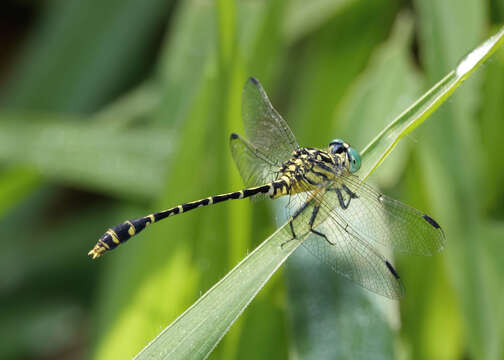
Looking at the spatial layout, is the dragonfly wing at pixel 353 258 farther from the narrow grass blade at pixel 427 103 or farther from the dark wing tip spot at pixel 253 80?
the dark wing tip spot at pixel 253 80

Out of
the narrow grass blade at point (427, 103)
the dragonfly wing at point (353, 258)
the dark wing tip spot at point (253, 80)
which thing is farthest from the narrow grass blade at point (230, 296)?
the dark wing tip spot at point (253, 80)

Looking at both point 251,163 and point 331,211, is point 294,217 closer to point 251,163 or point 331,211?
point 331,211

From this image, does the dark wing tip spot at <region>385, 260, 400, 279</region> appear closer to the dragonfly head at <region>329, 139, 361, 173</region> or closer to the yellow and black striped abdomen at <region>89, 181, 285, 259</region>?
the dragonfly head at <region>329, 139, 361, 173</region>

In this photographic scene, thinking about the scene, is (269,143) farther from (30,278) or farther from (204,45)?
(30,278)

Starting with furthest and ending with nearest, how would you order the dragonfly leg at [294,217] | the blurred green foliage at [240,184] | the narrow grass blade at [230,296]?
the blurred green foliage at [240,184], the dragonfly leg at [294,217], the narrow grass blade at [230,296]

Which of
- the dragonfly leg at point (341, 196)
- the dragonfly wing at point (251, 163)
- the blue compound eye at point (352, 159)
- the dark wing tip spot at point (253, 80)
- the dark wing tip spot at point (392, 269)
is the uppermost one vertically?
the dark wing tip spot at point (253, 80)

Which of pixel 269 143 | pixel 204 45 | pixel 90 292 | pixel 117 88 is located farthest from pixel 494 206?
pixel 117 88
